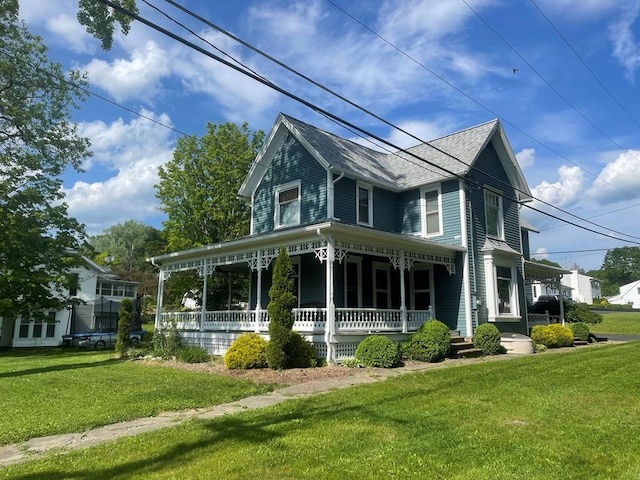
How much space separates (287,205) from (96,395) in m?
11.0

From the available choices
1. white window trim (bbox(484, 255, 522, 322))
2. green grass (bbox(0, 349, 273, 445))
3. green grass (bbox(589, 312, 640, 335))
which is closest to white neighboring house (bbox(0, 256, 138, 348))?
green grass (bbox(0, 349, 273, 445))

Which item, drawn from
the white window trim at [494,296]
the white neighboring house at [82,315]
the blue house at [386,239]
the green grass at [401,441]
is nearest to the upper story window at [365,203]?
the blue house at [386,239]

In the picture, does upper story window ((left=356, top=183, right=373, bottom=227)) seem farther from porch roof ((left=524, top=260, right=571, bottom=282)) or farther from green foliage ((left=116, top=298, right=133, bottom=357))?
green foliage ((left=116, top=298, right=133, bottom=357))

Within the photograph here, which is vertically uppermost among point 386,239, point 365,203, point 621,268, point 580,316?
point 621,268

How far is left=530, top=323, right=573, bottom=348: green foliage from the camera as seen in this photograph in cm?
1834

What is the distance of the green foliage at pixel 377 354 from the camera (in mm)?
12586

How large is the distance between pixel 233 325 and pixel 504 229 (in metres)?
11.8

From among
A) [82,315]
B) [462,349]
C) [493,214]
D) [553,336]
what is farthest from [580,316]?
[82,315]

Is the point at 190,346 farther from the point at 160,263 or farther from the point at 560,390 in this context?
the point at 560,390

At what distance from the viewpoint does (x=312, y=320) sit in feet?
45.2

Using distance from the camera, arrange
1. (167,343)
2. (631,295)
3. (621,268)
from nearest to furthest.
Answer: (167,343) < (631,295) < (621,268)

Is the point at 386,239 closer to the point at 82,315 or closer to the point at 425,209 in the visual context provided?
the point at 425,209

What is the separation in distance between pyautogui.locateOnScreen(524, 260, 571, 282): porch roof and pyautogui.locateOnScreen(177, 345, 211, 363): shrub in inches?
562

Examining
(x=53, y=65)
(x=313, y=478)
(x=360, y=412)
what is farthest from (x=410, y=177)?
(x=53, y=65)
